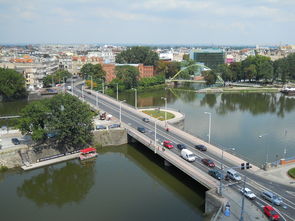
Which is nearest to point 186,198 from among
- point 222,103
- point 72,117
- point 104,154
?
point 104,154

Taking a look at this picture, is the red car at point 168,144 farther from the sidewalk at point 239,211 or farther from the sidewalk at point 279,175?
the sidewalk at point 239,211

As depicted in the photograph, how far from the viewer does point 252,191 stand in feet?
108

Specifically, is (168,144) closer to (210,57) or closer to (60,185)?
(60,185)

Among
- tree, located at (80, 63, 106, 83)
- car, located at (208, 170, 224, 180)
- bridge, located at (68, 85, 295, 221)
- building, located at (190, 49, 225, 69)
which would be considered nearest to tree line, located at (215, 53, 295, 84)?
building, located at (190, 49, 225, 69)

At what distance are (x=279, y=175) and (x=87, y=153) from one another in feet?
94.8

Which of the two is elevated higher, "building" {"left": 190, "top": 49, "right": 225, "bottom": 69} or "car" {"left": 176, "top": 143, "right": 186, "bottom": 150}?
"building" {"left": 190, "top": 49, "right": 225, "bottom": 69}

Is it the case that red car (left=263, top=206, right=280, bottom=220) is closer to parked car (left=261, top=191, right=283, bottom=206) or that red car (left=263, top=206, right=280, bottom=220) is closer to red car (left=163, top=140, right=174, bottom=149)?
parked car (left=261, top=191, right=283, bottom=206)

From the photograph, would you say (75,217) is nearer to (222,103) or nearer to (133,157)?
(133,157)

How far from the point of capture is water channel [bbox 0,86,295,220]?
3419 cm

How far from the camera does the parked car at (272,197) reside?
30.1 meters

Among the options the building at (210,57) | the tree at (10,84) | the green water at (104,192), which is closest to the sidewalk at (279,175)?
the green water at (104,192)

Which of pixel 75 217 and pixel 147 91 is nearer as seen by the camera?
pixel 75 217

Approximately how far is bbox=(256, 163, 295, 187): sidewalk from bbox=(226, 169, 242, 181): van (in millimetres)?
3253

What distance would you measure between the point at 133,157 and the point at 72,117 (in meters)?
12.2
